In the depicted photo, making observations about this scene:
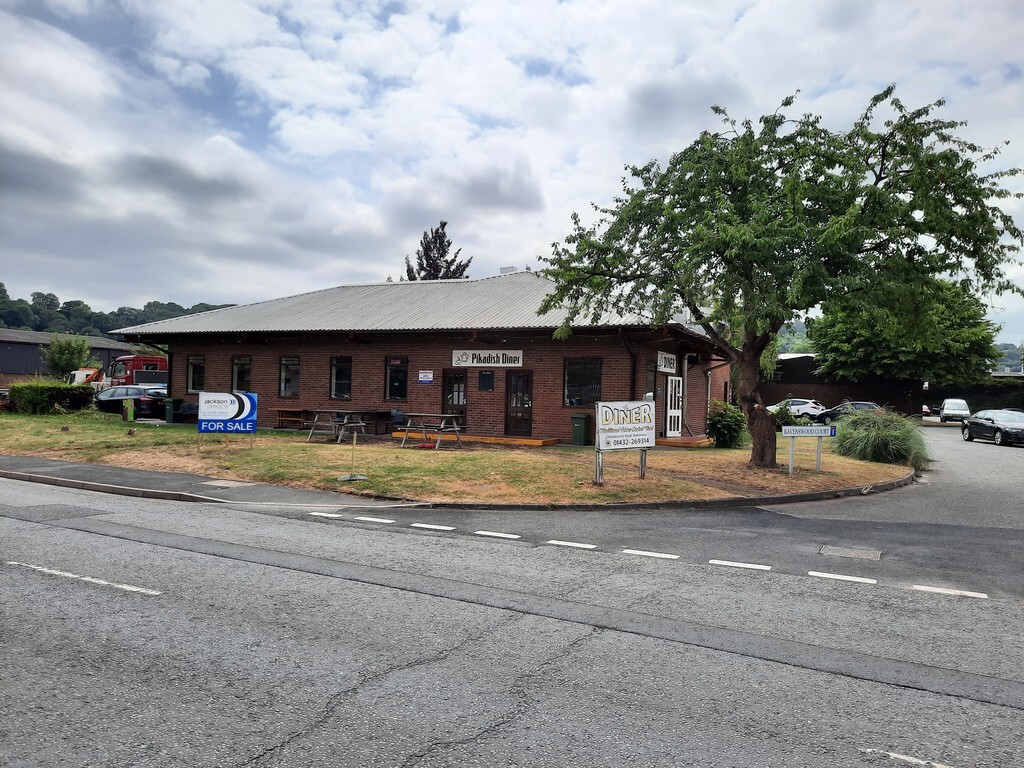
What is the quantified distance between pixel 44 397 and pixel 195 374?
263 inches

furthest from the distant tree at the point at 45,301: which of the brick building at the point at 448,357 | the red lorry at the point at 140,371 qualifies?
the brick building at the point at 448,357

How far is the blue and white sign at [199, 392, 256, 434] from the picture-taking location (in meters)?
15.7

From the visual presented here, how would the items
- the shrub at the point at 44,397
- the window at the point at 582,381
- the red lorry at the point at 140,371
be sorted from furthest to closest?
the red lorry at the point at 140,371
the shrub at the point at 44,397
the window at the point at 582,381

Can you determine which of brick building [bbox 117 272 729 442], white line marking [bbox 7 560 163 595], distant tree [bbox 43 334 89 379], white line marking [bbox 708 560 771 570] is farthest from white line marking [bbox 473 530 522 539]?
distant tree [bbox 43 334 89 379]

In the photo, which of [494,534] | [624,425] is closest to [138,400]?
[624,425]

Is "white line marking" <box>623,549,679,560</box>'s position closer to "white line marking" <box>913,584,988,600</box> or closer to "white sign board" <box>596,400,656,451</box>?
"white line marking" <box>913,584,988,600</box>

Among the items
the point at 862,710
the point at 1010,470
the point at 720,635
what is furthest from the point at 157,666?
the point at 1010,470

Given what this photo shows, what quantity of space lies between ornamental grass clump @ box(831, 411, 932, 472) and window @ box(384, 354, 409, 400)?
13.3m

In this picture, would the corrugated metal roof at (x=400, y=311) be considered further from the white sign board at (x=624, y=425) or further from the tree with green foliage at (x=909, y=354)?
the tree with green foliage at (x=909, y=354)

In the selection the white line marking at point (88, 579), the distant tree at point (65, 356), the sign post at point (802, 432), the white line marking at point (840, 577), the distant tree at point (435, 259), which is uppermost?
the distant tree at point (435, 259)

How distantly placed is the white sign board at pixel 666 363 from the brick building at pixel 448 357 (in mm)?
62

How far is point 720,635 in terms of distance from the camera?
5117 millimetres

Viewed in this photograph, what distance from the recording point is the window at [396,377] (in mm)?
24219

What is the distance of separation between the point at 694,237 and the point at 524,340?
8953 millimetres
